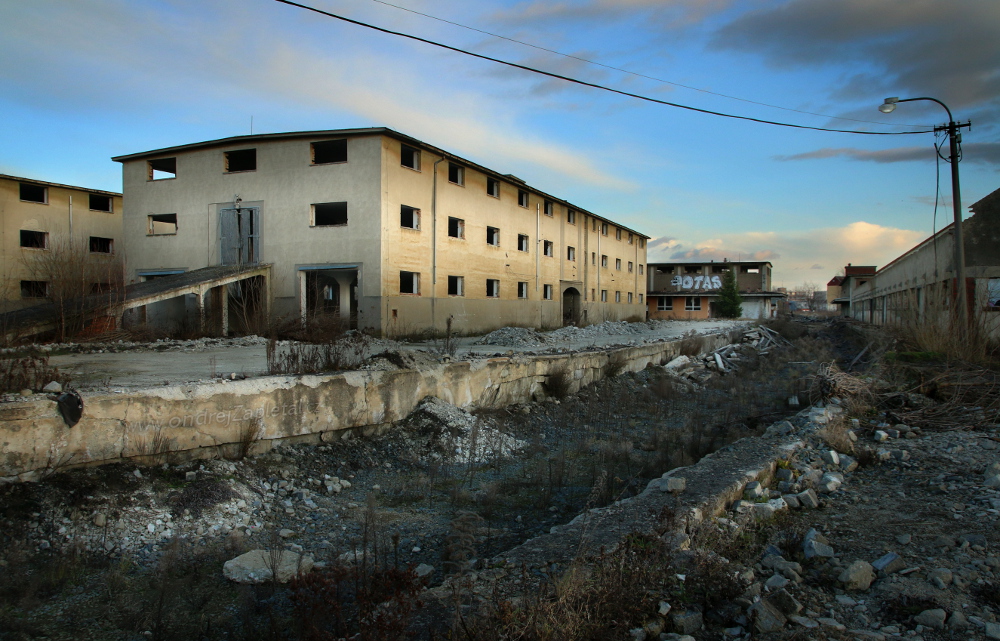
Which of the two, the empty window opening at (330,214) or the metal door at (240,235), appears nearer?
the metal door at (240,235)

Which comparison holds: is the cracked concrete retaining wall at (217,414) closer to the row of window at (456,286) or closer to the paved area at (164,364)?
the paved area at (164,364)

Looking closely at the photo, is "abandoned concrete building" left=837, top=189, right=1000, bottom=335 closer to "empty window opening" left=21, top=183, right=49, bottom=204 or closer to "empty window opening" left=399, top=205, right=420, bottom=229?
"empty window opening" left=399, top=205, right=420, bottom=229

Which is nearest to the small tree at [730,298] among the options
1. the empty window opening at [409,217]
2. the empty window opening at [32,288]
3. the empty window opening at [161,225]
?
the empty window opening at [409,217]

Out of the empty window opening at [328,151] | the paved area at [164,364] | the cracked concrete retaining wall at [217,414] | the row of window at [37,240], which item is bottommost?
the cracked concrete retaining wall at [217,414]

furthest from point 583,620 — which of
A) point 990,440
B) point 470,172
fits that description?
point 470,172

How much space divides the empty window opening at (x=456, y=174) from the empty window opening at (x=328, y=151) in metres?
4.02

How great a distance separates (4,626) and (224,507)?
180 centimetres

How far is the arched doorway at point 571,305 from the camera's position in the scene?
32781 millimetres

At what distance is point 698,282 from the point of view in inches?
2149

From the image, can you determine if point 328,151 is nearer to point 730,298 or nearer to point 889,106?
point 889,106

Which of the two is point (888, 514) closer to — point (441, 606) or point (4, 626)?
point (441, 606)

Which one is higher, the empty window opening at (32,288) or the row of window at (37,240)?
the row of window at (37,240)

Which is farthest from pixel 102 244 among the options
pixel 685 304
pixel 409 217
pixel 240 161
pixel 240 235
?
pixel 685 304

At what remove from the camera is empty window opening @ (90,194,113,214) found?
26656mm
